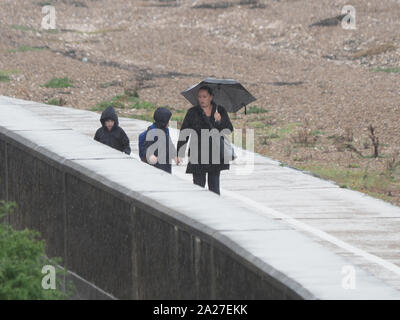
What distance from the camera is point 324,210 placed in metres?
13.6

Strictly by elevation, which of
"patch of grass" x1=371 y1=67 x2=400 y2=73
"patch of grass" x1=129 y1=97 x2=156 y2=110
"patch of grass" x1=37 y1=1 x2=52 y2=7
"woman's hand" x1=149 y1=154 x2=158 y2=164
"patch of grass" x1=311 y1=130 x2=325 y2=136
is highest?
"patch of grass" x1=37 y1=1 x2=52 y2=7

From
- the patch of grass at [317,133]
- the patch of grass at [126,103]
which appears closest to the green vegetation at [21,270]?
the patch of grass at [317,133]

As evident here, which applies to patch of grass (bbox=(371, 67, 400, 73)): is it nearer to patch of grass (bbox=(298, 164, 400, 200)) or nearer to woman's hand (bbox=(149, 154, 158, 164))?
patch of grass (bbox=(298, 164, 400, 200))

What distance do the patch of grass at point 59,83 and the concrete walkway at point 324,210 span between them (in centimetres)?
1375

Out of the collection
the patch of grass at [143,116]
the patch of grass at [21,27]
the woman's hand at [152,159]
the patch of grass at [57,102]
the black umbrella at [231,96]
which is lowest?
the patch of grass at [143,116]

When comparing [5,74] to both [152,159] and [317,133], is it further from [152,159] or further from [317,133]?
[152,159]

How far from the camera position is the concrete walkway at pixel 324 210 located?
10906 millimetres

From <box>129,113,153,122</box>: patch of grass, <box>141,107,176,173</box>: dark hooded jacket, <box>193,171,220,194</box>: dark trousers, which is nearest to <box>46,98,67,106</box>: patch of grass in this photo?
<box>129,113,153,122</box>: patch of grass

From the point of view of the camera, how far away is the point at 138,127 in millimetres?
22078

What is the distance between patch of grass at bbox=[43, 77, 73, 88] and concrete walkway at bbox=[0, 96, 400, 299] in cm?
1375

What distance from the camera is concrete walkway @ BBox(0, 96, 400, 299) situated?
429 inches

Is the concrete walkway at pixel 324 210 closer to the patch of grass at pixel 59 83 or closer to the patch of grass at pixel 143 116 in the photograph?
the patch of grass at pixel 143 116

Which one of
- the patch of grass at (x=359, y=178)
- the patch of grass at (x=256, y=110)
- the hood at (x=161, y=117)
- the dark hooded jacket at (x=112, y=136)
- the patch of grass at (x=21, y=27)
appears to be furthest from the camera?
the patch of grass at (x=21, y=27)

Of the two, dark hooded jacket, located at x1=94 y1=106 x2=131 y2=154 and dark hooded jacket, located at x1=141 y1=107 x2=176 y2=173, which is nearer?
dark hooded jacket, located at x1=141 y1=107 x2=176 y2=173
